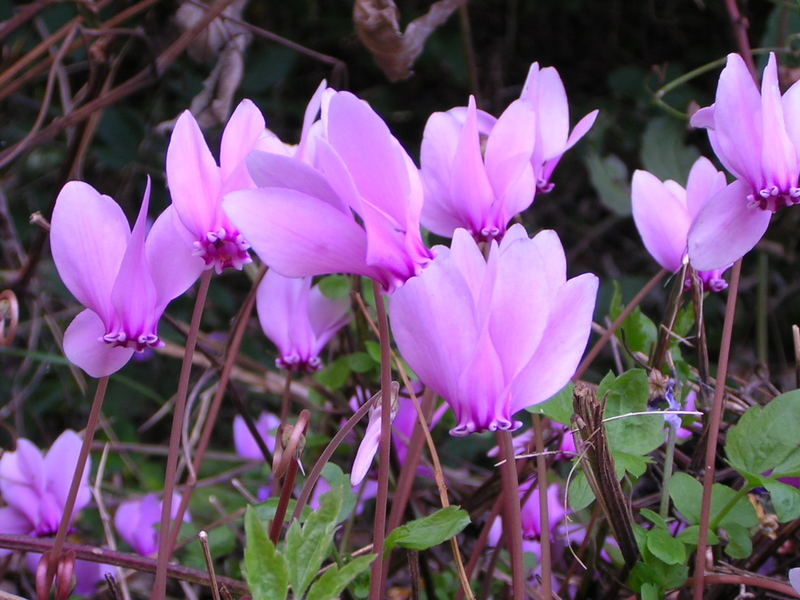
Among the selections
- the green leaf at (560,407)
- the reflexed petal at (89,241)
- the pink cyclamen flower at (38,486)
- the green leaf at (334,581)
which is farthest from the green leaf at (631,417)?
the pink cyclamen flower at (38,486)

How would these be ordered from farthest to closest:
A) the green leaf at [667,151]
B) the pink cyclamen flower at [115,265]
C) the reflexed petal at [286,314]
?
the green leaf at [667,151] → the reflexed petal at [286,314] → the pink cyclamen flower at [115,265]

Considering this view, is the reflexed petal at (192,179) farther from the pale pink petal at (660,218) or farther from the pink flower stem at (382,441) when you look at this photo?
the pale pink petal at (660,218)

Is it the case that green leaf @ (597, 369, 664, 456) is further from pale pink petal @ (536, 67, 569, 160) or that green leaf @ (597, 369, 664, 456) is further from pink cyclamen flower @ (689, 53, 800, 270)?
pale pink petal @ (536, 67, 569, 160)

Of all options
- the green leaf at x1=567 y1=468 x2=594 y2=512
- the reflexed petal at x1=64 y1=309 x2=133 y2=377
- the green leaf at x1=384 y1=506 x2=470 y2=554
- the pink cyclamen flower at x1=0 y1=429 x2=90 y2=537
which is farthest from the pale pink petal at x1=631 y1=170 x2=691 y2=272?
the pink cyclamen flower at x1=0 y1=429 x2=90 y2=537

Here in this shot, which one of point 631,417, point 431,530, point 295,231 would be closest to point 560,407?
point 631,417

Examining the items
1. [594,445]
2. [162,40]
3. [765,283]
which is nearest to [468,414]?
[594,445]
